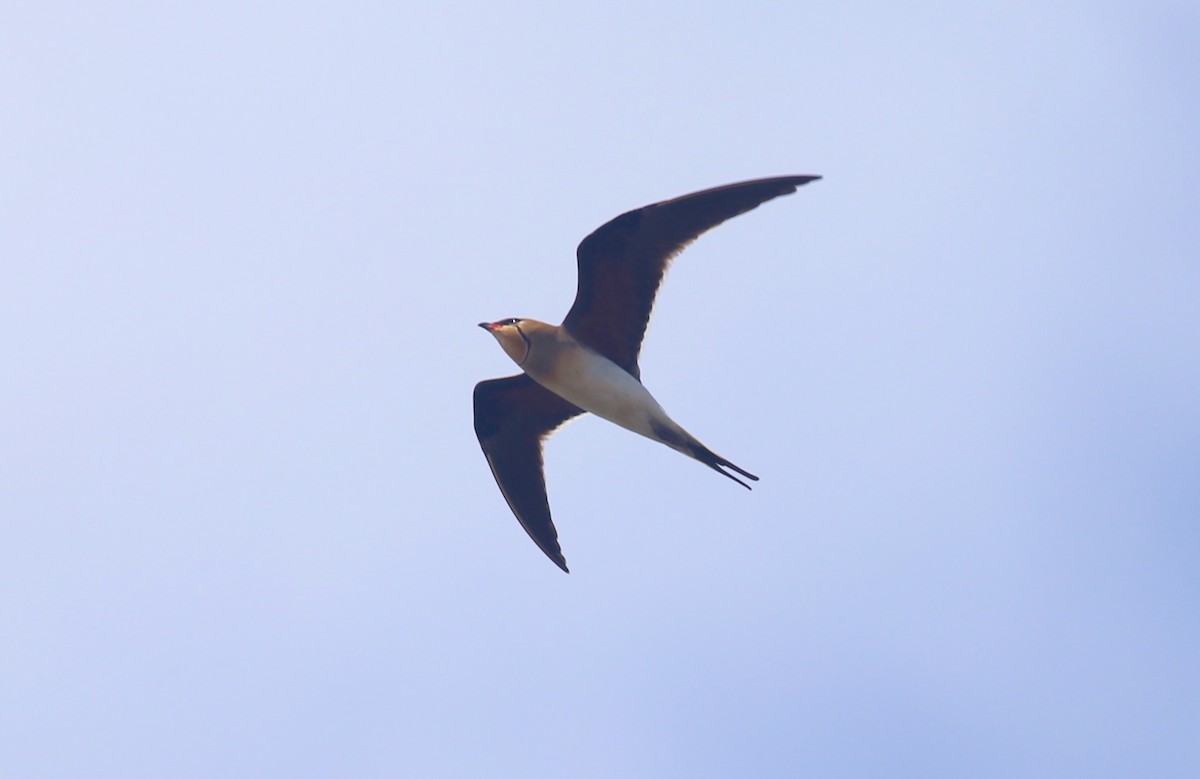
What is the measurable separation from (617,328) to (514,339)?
2.66 feet

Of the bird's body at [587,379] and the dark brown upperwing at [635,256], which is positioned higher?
the dark brown upperwing at [635,256]

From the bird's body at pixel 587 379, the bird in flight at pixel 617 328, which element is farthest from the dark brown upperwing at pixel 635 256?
the bird's body at pixel 587 379

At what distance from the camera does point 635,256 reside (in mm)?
10680

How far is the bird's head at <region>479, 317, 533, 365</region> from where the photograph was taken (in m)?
11.1

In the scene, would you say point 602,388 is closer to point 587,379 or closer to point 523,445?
point 587,379

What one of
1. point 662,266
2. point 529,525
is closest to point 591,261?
point 662,266

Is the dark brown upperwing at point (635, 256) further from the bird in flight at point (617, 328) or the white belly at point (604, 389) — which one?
the white belly at point (604, 389)

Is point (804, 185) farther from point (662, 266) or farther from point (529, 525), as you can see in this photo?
point (529, 525)

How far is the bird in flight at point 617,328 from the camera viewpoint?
10375 millimetres

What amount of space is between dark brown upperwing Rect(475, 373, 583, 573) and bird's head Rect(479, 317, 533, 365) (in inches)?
31.1

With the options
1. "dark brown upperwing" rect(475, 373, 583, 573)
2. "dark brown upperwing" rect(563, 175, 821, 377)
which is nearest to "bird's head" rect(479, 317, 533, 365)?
"dark brown upperwing" rect(563, 175, 821, 377)

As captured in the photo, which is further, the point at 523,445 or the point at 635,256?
the point at 523,445

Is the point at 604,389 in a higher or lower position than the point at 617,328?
lower

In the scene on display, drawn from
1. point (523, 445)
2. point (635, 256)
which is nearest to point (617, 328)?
point (635, 256)
